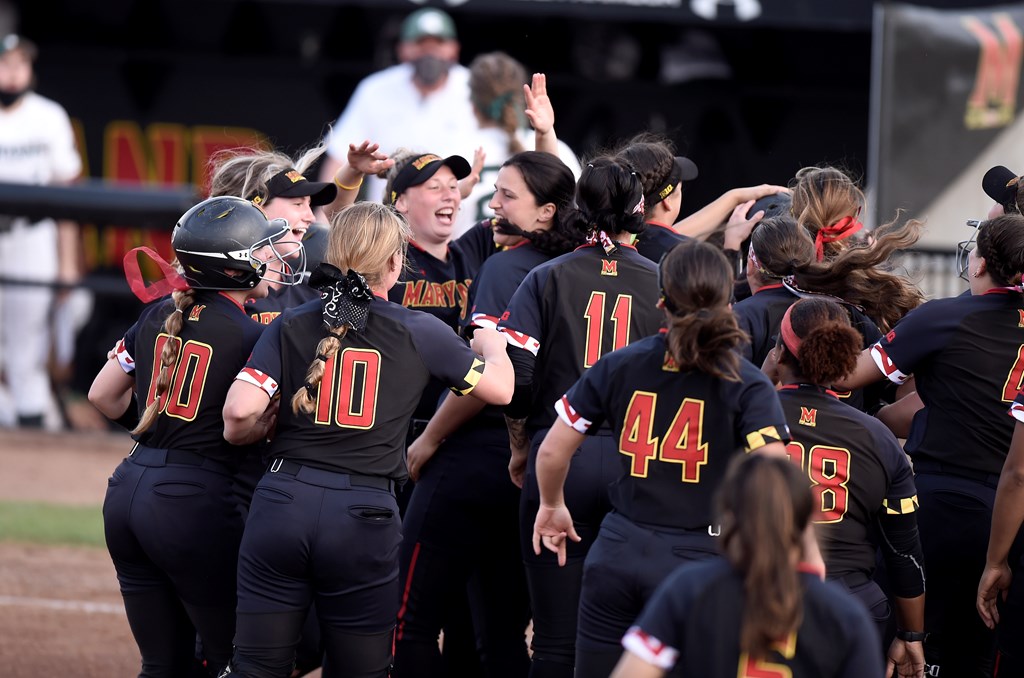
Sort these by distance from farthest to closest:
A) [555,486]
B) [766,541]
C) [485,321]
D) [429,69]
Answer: [429,69]
[485,321]
[555,486]
[766,541]

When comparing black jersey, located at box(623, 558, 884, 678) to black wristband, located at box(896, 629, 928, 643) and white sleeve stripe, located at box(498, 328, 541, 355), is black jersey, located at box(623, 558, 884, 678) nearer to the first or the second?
black wristband, located at box(896, 629, 928, 643)

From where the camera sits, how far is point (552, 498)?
381 centimetres

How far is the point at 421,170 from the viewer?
5.16 metres

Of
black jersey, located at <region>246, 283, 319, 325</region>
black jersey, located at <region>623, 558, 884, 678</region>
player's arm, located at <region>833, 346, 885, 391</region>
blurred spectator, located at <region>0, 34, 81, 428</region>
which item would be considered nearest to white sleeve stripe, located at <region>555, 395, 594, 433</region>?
black jersey, located at <region>623, 558, 884, 678</region>

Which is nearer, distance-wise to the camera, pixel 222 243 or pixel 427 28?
pixel 222 243

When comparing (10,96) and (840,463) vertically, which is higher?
(10,96)

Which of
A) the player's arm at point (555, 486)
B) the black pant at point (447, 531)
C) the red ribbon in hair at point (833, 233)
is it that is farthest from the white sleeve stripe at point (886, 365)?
the black pant at point (447, 531)

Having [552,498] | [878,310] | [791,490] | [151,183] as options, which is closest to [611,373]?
[552,498]

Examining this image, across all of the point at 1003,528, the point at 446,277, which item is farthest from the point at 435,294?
the point at 1003,528

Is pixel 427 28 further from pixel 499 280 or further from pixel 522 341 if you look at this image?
pixel 522 341

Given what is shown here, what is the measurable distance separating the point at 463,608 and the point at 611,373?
6.34 ft

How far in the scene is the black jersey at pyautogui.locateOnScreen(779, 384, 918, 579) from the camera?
383 cm

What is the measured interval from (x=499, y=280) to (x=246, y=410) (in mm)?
1037

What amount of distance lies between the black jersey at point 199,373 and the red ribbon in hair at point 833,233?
1.85 m
